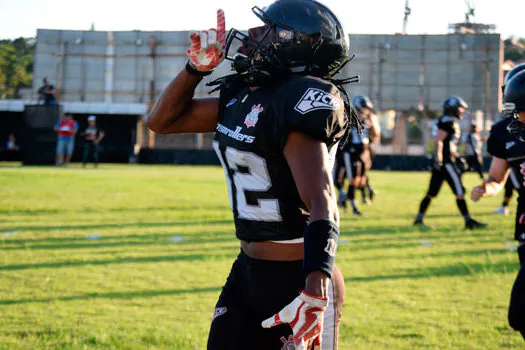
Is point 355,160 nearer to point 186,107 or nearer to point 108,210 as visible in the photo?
point 108,210

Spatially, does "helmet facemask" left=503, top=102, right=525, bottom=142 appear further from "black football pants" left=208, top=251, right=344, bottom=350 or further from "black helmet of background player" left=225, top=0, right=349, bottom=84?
"black football pants" left=208, top=251, right=344, bottom=350

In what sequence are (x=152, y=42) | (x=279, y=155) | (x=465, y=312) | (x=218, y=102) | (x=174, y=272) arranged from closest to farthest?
(x=279, y=155), (x=218, y=102), (x=465, y=312), (x=174, y=272), (x=152, y=42)

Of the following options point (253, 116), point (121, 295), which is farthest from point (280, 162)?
point (121, 295)

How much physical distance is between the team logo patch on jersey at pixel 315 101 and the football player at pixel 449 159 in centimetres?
951

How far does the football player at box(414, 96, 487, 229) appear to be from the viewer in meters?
11.9

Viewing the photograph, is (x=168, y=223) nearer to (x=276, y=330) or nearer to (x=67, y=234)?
(x=67, y=234)

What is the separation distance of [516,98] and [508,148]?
3.28ft

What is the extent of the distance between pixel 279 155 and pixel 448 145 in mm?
9600

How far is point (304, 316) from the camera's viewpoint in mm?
2457

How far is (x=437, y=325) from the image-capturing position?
5668 mm

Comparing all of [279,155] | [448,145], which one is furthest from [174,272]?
[448,145]

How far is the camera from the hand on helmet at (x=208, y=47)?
3132 millimetres

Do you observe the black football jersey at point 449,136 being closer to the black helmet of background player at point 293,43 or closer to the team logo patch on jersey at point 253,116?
the black helmet of background player at point 293,43

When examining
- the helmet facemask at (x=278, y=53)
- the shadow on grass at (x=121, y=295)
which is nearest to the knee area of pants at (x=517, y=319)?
the helmet facemask at (x=278, y=53)
